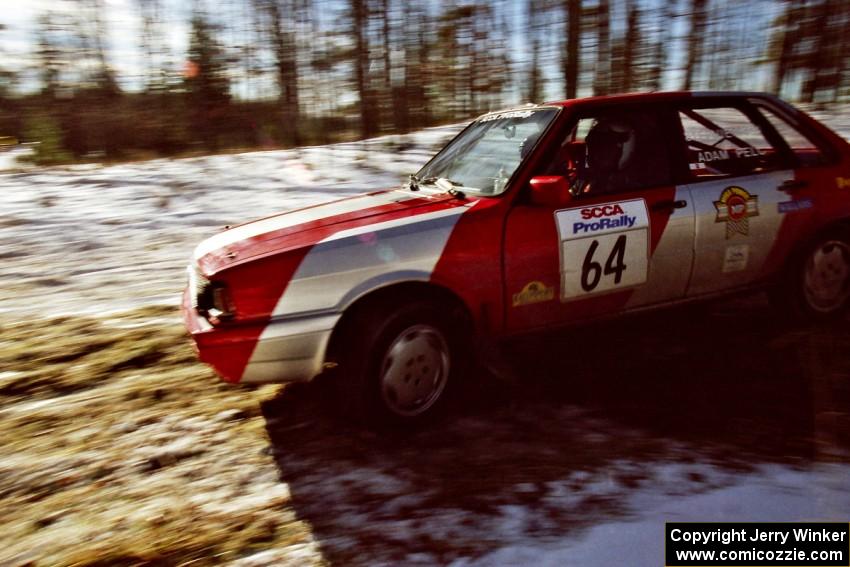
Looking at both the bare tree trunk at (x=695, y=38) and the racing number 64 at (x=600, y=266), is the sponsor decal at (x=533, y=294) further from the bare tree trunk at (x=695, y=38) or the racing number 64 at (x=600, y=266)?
the bare tree trunk at (x=695, y=38)

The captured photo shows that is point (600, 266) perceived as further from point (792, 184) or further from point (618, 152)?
point (792, 184)

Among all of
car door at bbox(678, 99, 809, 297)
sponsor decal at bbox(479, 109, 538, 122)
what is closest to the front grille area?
sponsor decal at bbox(479, 109, 538, 122)

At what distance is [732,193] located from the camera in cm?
418

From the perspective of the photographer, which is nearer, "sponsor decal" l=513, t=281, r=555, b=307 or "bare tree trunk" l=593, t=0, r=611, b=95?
"sponsor decal" l=513, t=281, r=555, b=307

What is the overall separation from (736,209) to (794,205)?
50 cm

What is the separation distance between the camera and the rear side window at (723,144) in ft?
13.8

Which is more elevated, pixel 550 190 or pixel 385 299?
pixel 550 190

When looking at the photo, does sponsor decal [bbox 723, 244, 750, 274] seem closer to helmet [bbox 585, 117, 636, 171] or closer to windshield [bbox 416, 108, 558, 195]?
helmet [bbox 585, 117, 636, 171]

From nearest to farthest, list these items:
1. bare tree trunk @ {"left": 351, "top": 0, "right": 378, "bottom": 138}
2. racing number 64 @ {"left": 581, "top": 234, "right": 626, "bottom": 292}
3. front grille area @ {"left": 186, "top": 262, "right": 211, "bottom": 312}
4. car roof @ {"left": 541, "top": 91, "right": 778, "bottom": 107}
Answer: front grille area @ {"left": 186, "top": 262, "right": 211, "bottom": 312} < racing number 64 @ {"left": 581, "top": 234, "right": 626, "bottom": 292} < car roof @ {"left": 541, "top": 91, "right": 778, "bottom": 107} < bare tree trunk @ {"left": 351, "top": 0, "right": 378, "bottom": 138}

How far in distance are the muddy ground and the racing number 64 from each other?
65 cm

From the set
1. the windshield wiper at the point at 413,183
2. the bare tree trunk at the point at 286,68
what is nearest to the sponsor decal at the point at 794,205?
the windshield wiper at the point at 413,183

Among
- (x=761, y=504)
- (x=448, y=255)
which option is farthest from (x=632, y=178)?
(x=761, y=504)

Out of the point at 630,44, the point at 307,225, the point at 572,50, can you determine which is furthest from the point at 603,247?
the point at 630,44

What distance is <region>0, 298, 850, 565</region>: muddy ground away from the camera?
8.65 ft
